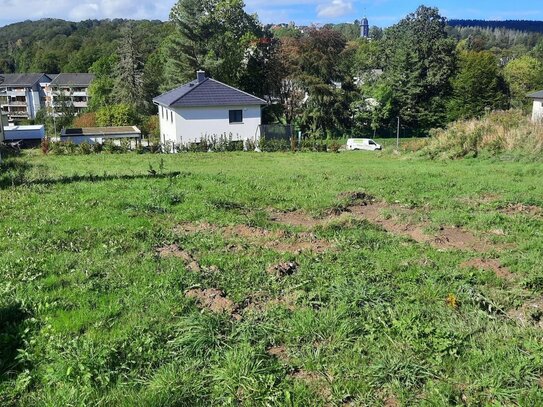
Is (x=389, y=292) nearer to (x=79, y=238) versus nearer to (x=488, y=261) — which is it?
(x=488, y=261)

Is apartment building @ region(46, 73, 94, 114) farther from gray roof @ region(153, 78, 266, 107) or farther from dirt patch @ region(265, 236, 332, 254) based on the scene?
dirt patch @ region(265, 236, 332, 254)

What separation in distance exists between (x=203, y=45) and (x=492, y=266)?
39.7m

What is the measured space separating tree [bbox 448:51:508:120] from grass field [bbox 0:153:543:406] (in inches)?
1519

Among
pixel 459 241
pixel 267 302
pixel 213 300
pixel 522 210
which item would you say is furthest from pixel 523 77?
pixel 213 300

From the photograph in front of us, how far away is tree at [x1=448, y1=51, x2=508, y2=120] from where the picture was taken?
143ft

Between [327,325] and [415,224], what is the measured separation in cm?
375

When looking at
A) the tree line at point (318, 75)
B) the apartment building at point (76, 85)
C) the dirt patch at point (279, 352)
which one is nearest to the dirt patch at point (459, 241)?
the dirt patch at point (279, 352)

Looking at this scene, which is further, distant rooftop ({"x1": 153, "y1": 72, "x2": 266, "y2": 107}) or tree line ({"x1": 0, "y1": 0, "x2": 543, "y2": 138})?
tree line ({"x1": 0, "y1": 0, "x2": 543, "y2": 138})

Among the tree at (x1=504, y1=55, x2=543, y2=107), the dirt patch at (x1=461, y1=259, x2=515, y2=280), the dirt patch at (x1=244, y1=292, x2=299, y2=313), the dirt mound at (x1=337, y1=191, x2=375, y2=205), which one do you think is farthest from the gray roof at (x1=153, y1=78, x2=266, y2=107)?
the tree at (x1=504, y1=55, x2=543, y2=107)

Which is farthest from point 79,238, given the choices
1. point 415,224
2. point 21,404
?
point 415,224

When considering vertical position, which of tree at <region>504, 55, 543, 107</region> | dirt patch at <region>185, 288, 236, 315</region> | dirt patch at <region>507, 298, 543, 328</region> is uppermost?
tree at <region>504, 55, 543, 107</region>

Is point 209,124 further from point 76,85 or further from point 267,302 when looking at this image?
point 76,85

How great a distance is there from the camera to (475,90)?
43.7 metres

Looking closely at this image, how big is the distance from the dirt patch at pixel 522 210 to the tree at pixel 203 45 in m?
33.9
